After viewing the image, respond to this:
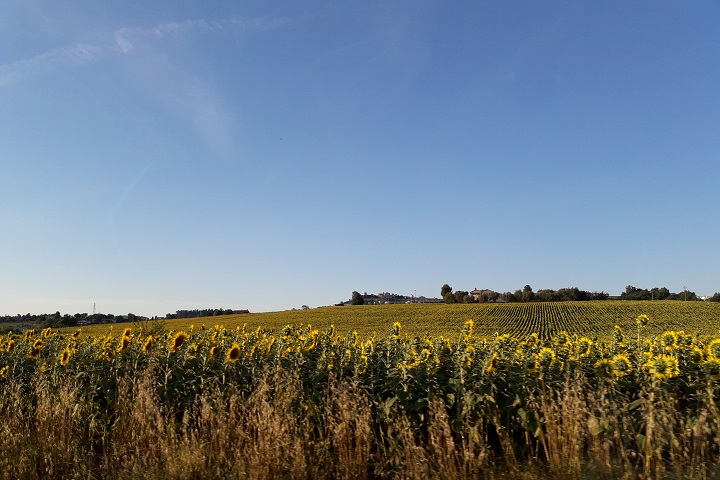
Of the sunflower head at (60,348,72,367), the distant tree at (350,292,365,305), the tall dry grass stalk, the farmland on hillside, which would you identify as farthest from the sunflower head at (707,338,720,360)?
the distant tree at (350,292,365,305)

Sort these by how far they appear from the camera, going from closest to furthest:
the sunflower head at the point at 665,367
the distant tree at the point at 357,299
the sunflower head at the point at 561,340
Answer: the sunflower head at the point at 665,367 < the sunflower head at the point at 561,340 < the distant tree at the point at 357,299

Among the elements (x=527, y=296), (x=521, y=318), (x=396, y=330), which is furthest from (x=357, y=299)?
(x=396, y=330)

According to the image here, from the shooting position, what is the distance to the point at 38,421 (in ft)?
16.1

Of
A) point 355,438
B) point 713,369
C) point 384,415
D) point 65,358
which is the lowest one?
point 355,438

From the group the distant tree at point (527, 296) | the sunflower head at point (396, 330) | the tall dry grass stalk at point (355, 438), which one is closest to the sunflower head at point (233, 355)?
the tall dry grass stalk at point (355, 438)

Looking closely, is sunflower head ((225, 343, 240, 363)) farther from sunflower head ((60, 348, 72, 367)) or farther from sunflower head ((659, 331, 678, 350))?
sunflower head ((659, 331, 678, 350))

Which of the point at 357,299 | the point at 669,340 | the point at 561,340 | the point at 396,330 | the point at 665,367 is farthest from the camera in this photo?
the point at 357,299

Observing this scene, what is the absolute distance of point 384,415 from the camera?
13.6 ft

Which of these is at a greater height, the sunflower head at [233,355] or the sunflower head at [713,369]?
the sunflower head at [233,355]

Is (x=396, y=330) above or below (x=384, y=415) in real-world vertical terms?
above

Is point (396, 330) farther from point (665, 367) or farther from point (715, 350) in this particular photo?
point (715, 350)

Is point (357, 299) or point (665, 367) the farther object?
point (357, 299)

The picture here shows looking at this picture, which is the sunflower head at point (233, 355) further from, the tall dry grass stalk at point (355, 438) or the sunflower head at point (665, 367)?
the sunflower head at point (665, 367)

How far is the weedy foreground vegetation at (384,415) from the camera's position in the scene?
357 centimetres
